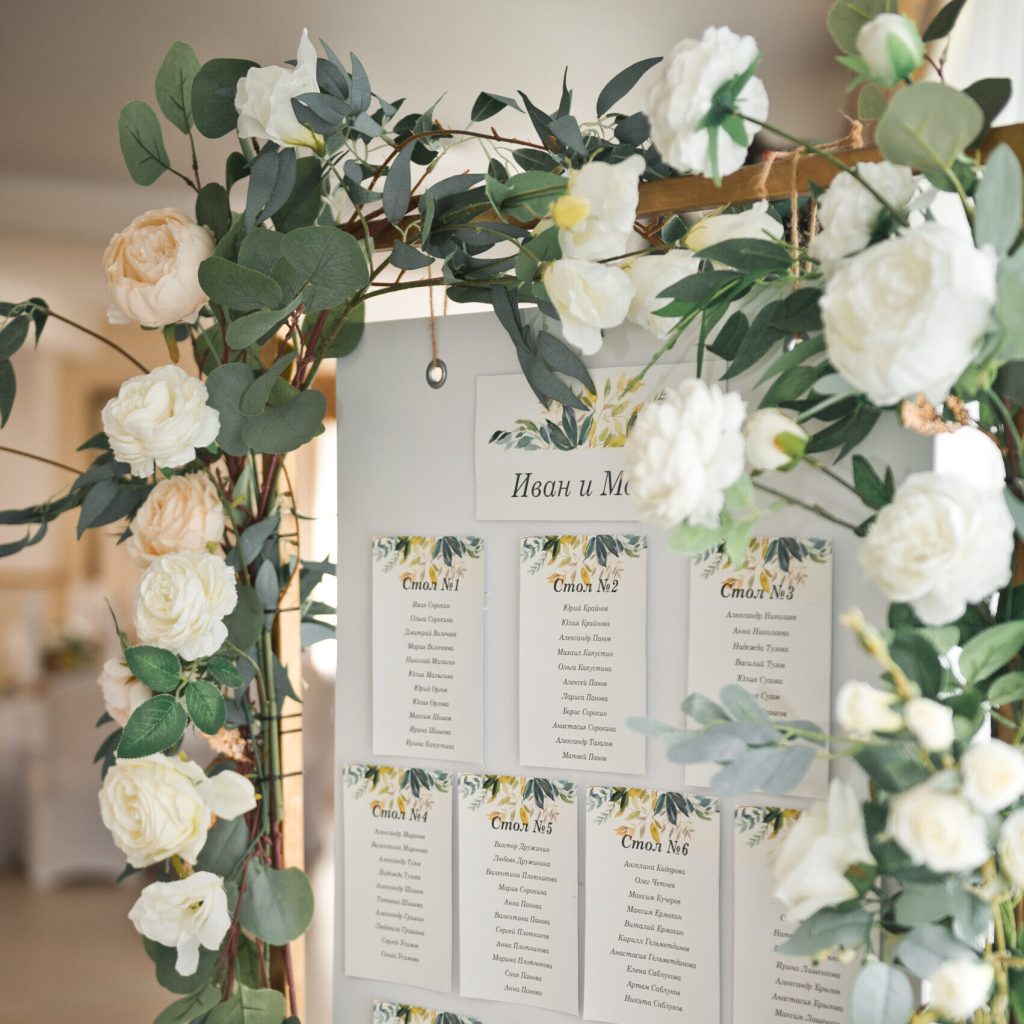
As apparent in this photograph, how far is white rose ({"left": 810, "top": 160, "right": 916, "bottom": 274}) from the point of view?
67 centimetres

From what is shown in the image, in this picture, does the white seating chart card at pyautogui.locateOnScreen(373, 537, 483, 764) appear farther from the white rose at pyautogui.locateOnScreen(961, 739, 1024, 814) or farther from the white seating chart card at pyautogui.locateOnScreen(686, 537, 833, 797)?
the white rose at pyautogui.locateOnScreen(961, 739, 1024, 814)

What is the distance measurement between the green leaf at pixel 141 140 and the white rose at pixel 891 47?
2.10 feet

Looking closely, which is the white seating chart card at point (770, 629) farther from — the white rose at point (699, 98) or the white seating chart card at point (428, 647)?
the white rose at point (699, 98)

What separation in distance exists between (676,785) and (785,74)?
3.55 feet

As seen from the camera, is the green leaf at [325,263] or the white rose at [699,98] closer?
the white rose at [699,98]

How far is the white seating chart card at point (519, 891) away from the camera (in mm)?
919

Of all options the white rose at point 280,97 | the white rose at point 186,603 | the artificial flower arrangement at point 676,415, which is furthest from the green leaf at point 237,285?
the white rose at point 186,603

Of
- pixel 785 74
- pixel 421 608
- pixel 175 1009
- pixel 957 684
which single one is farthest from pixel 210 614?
pixel 785 74

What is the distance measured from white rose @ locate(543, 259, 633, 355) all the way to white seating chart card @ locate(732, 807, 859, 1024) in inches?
16.4

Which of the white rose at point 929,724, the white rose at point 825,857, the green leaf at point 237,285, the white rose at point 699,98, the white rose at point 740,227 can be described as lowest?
the white rose at point 825,857

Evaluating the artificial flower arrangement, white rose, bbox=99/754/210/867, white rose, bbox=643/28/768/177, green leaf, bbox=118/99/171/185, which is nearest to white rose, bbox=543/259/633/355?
the artificial flower arrangement

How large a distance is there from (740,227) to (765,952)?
0.58m

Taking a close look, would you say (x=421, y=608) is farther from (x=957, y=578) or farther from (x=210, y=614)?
(x=957, y=578)

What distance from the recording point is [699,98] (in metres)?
0.65
